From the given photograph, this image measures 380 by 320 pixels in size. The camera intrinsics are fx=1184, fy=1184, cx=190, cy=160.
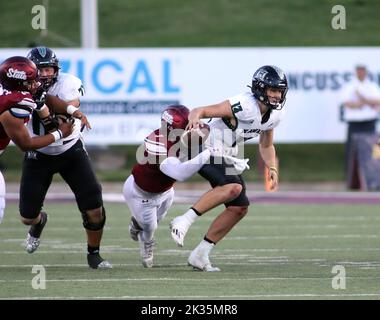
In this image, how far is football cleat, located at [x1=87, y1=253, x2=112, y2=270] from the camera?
9094 mm

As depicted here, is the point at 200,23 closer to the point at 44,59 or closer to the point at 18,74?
the point at 44,59

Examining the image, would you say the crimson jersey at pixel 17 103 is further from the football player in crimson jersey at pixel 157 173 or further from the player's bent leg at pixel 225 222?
the player's bent leg at pixel 225 222

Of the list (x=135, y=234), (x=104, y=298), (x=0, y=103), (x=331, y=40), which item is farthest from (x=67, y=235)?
(x=331, y=40)

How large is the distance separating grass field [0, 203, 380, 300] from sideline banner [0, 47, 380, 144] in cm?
319

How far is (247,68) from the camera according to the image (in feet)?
57.8

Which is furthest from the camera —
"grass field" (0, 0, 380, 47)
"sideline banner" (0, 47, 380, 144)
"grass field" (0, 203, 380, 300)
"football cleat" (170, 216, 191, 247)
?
"grass field" (0, 0, 380, 47)

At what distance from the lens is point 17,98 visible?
8.34m

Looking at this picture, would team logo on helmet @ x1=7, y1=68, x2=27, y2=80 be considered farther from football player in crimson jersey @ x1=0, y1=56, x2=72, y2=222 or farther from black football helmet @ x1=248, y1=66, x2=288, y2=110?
black football helmet @ x1=248, y1=66, x2=288, y2=110

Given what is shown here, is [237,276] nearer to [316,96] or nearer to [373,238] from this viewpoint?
[373,238]

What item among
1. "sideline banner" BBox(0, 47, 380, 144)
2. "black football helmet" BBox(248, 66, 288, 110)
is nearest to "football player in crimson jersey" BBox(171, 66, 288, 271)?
"black football helmet" BBox(248, 66, 288, 110)

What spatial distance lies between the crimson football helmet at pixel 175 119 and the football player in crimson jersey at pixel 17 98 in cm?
103

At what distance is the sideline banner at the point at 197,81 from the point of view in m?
17.5

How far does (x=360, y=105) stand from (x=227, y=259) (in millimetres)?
8022

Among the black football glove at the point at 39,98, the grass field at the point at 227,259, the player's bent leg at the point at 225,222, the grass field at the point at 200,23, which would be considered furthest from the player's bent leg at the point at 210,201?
the grass field at the point at 200,23
